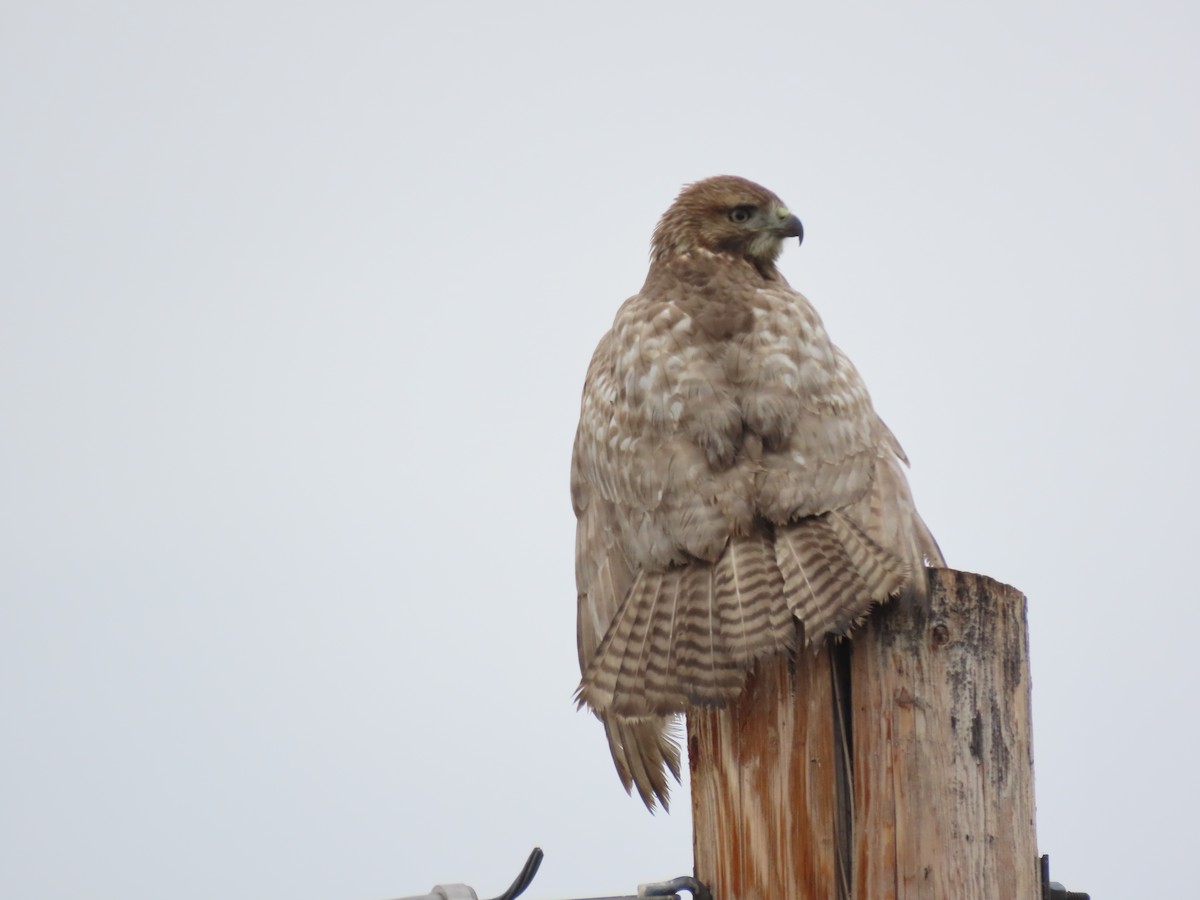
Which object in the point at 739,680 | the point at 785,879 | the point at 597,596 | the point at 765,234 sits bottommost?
the point at 785,879

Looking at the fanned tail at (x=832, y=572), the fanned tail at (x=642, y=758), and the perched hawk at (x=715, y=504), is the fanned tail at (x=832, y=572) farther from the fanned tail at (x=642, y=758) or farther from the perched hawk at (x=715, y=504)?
the fanned tail at (x=642, y=758)

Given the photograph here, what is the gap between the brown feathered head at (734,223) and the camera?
5.35 metres

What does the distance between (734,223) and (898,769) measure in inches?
116

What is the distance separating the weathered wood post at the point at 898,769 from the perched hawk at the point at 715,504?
13 centimetres

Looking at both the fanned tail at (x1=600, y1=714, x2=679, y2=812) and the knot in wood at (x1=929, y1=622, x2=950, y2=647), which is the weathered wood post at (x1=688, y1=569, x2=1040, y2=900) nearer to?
the knot in wood at (x1=929, y1=622, x2=950, y2=647)

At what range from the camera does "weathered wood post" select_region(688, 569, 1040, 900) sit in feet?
9.46

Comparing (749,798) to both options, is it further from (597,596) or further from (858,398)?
(858,398)

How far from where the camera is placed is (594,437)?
455 cm

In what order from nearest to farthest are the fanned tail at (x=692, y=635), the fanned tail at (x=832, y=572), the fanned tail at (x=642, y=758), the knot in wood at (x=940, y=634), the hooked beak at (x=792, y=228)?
the knot in wood at (x=940, y=634) < the fanned tail at (x=832, y=572) < the fanned tail at (x=692, y=635) < the fanned tail at (x=642, y=758) < the hooked beak at (x=792, y=228)

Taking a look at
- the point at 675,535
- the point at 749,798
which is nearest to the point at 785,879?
the point at 749,798

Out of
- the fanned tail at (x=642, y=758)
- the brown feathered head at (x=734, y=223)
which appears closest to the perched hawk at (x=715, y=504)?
the fanned tail at (x=642, y=758)

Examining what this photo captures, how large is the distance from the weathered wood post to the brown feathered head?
2.49 m

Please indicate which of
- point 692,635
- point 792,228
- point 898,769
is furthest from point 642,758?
point 792,228

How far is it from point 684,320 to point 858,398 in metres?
0.61
